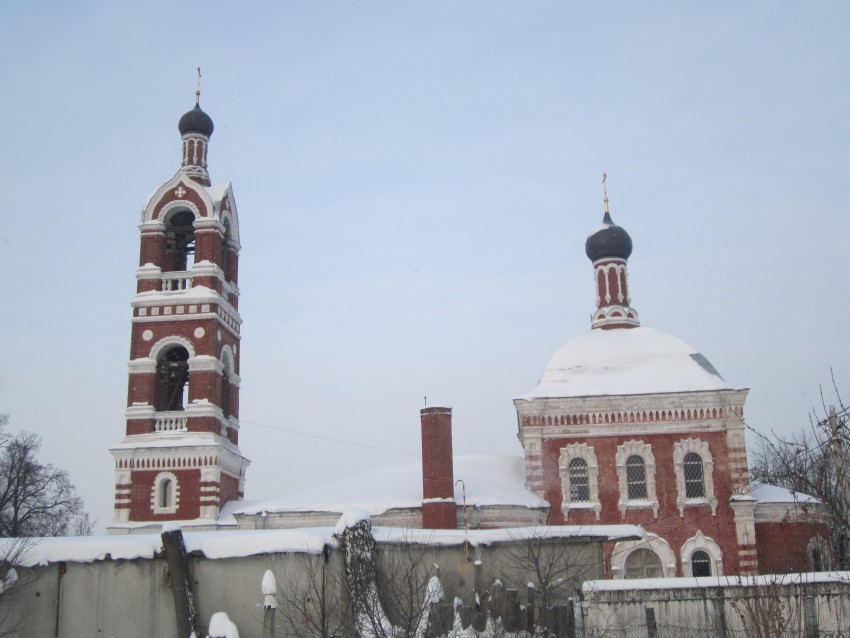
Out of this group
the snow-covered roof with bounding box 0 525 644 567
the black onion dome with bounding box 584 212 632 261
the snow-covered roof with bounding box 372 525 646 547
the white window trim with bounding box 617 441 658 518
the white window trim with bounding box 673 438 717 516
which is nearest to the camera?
the snow-covered roof with bounding box 0 525 644 567

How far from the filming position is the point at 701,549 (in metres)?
28.3

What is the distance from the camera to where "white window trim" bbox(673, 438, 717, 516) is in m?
28.7

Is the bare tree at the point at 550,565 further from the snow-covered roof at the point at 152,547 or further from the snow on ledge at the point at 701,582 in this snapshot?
the snow-covered roof at the point at 152,547

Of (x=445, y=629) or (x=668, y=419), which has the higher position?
(x=668, y=419)

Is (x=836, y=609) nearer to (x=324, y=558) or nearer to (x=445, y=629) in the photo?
(x=445, y=629)

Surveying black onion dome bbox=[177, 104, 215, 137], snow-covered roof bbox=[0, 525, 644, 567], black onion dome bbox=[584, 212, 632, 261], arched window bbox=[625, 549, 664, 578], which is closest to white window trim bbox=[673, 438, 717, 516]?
arched window bbox=[625, 549, 664, 578]

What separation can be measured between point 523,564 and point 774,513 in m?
14.1

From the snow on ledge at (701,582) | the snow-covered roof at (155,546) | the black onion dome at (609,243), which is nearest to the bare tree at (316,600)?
the snow-covered roof at (155,546)

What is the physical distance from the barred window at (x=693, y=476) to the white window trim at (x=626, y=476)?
1.02m

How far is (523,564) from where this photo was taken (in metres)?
17.5

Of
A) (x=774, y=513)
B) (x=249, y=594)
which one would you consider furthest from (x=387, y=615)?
(x=774, y=513)

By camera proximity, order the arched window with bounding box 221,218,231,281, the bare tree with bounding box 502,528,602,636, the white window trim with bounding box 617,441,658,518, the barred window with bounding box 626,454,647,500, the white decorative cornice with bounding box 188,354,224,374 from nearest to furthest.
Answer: the bare tree with bounding box 502,528,602,636
the white window trim with bounding box 617,441,658,518
the barred window with bounding box 626,454,647,500
the white decorative cornice with bounding box 188,354,224,374
the arched window with bounding box 221,218,231,281

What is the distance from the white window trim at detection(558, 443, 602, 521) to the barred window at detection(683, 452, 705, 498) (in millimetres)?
2667

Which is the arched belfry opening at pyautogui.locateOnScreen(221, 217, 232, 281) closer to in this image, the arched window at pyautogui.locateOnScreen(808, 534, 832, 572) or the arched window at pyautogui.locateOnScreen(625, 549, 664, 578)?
the arched window at pyautogui.locateOnScreen(625, 549, 664, 578)
